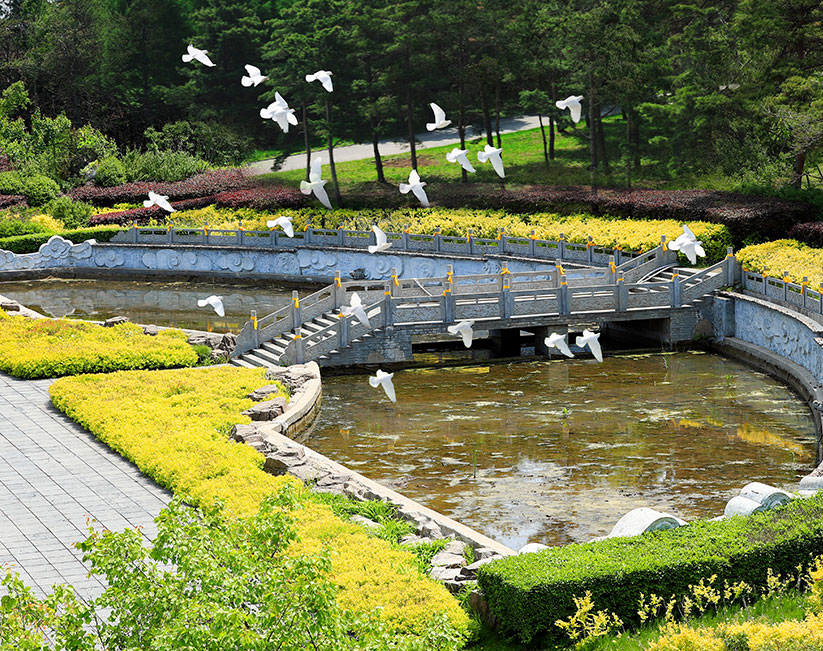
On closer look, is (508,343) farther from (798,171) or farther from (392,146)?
(392,146)

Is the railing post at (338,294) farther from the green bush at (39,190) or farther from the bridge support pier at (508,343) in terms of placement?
the green bush at (39,190)

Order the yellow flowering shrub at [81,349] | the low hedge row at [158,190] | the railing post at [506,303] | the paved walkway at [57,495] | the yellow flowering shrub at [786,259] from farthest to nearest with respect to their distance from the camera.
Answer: the low hedge row at [158,190], the railing post at [506,303], the yellow flowering shrub at [786,259], the yellow flowering shrub at [81,349], the paved walkway at [57,495]

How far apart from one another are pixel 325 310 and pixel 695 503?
45.7ft

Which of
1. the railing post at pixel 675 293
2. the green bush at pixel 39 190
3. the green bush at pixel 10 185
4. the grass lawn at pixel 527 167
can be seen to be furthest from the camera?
the green bush at pixel 10 185

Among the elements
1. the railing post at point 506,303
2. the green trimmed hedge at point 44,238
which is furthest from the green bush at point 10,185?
the railing post at point 506,303

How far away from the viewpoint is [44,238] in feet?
153

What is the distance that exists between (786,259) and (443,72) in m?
23.0

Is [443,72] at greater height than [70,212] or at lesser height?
greater

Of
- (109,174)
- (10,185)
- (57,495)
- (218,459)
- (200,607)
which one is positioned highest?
(109,174)

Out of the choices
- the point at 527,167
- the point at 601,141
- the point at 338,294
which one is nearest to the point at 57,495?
the point at 338,294

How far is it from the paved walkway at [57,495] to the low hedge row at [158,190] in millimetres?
30507

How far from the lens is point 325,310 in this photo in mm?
30688

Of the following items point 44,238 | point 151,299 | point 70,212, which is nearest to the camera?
point 151,299

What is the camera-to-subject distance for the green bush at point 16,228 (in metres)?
46.7
